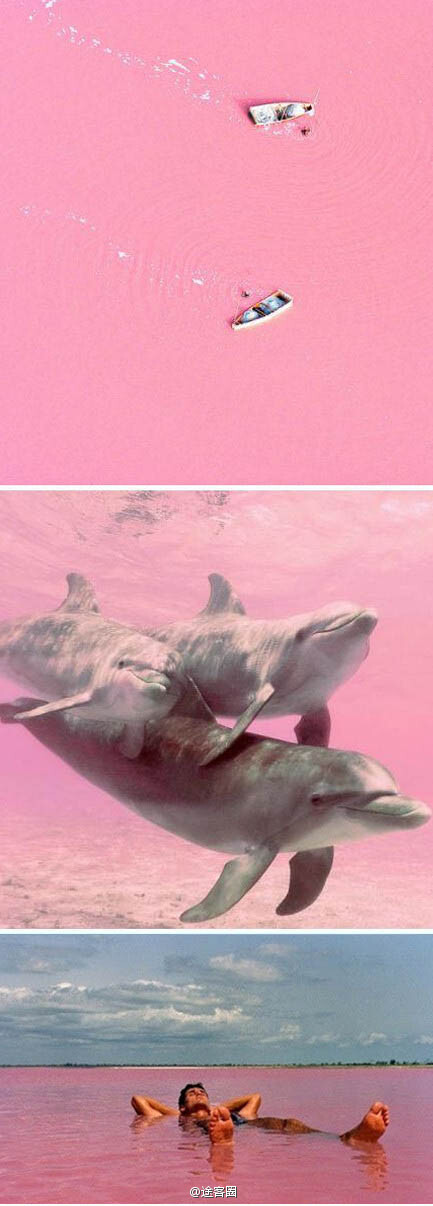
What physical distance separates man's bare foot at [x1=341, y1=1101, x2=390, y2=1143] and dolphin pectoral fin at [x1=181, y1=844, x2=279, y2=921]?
54 centimetres

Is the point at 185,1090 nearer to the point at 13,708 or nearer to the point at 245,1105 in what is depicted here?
the point at 245,1105

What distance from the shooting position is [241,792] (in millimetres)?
2998

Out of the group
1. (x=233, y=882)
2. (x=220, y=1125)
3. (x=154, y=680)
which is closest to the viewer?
(x=220, y=1125)

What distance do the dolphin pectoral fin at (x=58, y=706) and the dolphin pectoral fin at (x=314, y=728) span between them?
1.66ft

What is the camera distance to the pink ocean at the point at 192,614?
2.98 meters

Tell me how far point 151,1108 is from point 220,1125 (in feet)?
0.54

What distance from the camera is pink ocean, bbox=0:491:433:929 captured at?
2977 mm

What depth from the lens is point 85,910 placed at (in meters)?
2.98
